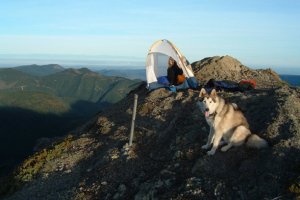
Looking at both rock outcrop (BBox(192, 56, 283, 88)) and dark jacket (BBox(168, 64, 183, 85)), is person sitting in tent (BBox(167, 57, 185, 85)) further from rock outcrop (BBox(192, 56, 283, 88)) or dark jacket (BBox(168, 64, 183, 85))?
rock outcrop (BBox(192, 56, 283, 88))

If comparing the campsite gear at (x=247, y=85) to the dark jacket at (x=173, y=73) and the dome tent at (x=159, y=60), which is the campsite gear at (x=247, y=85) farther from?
the dark jacket at (x=173, y=73)

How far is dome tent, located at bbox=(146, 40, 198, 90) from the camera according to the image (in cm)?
2566

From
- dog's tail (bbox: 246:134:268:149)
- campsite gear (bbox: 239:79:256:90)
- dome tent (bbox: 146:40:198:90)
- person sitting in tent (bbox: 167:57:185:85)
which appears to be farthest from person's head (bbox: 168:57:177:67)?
dog's tail (bbox: 246:134:268:149)

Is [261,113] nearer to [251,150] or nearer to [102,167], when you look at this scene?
[251,150]

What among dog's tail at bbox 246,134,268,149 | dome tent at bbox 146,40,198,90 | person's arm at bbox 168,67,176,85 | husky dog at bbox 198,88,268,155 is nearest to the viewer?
husky dog at bbox 198,88,268,155

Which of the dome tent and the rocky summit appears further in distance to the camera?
the dome tent

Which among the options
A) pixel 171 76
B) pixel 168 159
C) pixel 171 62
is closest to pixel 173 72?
pixel 171 76

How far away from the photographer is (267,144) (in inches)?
537

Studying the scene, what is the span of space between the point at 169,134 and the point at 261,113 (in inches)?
165

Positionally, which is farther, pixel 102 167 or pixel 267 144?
pixel 102 167

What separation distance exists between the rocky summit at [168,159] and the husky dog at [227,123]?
371 mm

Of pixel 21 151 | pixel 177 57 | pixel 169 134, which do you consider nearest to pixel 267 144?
pixel 169 134

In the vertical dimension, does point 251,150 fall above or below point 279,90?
below

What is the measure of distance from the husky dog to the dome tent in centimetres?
1169
